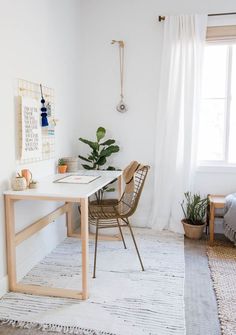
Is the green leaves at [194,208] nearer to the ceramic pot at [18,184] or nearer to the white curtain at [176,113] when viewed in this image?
the white curtain at [176,113]

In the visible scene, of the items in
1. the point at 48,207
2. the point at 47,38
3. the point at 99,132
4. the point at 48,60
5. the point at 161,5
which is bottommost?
the point at 48,207

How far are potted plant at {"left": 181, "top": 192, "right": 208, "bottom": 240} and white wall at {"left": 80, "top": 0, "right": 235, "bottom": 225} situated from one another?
0.72ft

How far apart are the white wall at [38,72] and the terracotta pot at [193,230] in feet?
4.36

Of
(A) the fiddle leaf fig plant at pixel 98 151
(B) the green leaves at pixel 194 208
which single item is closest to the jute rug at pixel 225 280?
(B) the green leaves at pixel 194 208

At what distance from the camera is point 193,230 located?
3.28 meters

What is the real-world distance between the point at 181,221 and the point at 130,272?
1.12 metres

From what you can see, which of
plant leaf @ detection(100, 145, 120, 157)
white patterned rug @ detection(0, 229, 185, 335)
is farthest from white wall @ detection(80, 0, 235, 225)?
white patterned rug @ detection(0, 229, 185, 335)

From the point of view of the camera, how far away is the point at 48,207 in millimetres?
2898

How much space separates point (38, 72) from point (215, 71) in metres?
1.99

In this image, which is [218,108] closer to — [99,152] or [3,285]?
[99,152]

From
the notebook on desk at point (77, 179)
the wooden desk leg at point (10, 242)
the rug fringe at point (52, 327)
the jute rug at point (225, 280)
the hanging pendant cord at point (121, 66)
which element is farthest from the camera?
the hanging pendant cord at point (121, 66)

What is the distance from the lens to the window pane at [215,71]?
11.2ft

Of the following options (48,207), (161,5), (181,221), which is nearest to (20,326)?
(48,207)

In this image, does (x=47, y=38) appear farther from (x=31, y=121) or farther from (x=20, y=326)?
(x=20, y=326)
